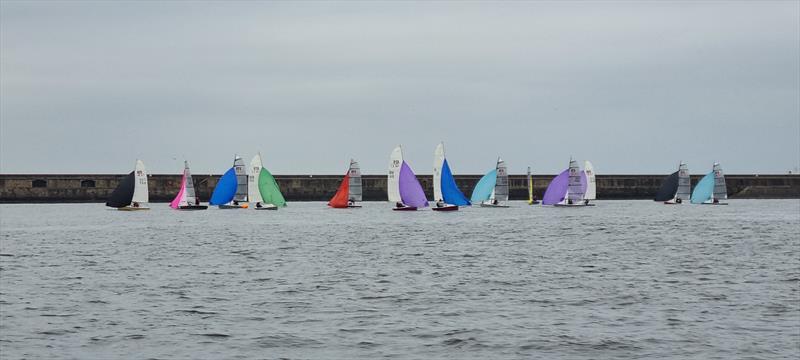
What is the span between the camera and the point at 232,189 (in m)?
94.3

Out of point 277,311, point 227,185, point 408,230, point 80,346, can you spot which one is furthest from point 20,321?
point 227,185

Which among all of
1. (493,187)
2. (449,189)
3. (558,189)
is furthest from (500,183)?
(449,189)

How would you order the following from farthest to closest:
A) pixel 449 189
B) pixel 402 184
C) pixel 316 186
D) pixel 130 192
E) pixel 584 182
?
pixel 316 186 → pixel 584 182 → pixel 130 192 → pixel 449 189 → pixel 402 184

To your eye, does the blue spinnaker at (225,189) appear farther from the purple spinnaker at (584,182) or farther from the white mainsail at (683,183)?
the white mainsail at (683,183)

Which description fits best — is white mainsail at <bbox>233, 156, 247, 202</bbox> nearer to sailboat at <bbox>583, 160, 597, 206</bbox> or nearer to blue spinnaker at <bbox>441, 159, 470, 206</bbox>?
blue spinnaker at <bbox>441, 159, 470, 206</bbox>

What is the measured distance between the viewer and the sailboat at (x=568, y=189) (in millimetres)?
96500

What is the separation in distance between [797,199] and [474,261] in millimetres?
116034

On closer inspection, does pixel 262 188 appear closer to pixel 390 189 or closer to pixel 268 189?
pixel 268 189

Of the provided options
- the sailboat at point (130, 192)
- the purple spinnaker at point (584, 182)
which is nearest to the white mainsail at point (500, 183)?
the purple spinnaker at point (584, 182)

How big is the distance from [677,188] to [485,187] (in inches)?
999

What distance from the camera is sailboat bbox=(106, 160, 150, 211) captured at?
90.8m

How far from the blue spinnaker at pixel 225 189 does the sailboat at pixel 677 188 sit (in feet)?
140

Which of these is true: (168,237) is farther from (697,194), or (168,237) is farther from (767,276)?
(697,194)

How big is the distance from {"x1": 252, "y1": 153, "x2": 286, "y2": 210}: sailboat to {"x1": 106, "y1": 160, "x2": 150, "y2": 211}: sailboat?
334 inches
